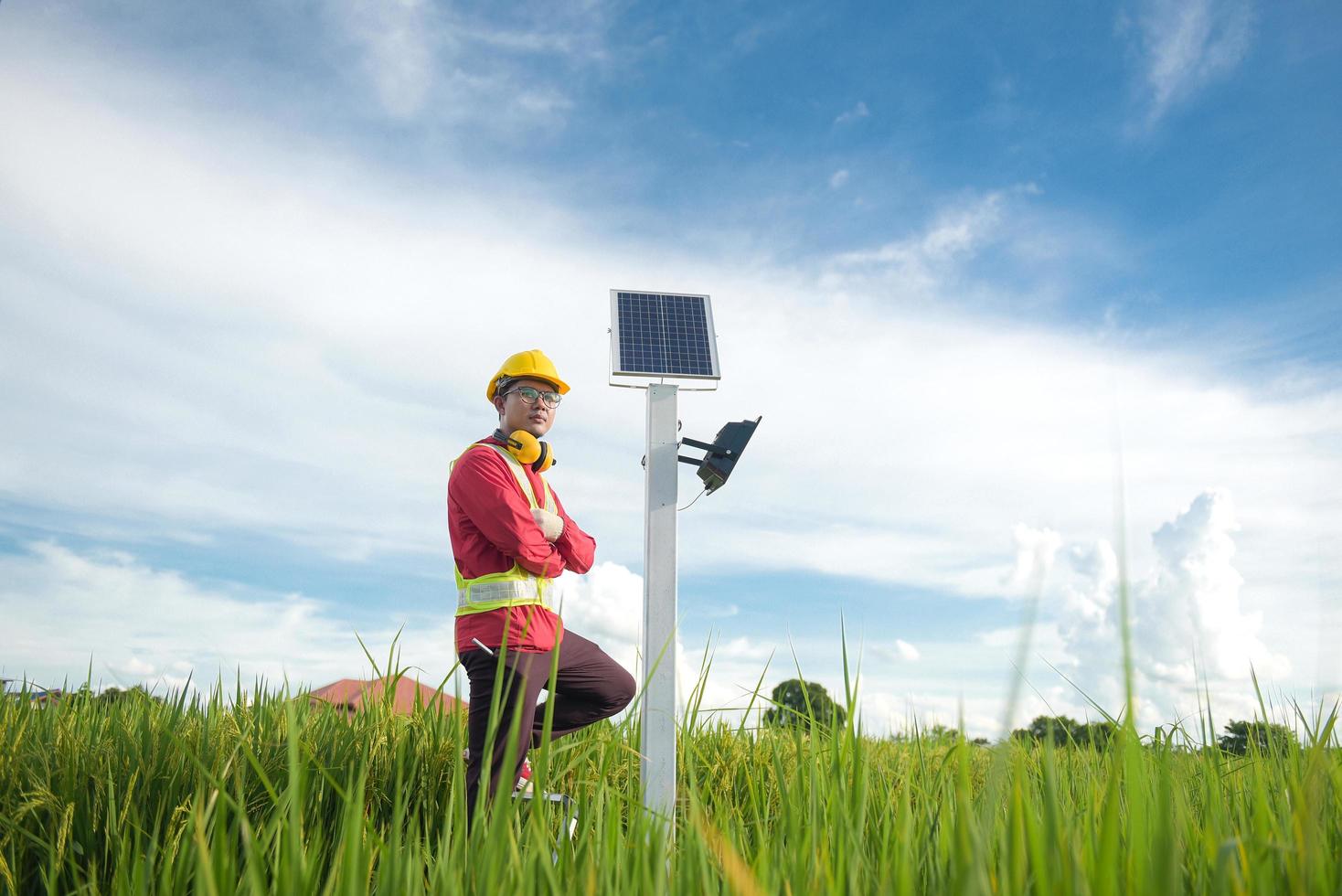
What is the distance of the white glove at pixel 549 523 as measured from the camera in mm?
4199

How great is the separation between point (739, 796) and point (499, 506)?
2398 mm

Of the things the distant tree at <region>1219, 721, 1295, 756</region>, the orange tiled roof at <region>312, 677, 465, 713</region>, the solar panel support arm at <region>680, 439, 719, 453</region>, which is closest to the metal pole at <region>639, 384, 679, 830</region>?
the solar panel support arm at <region>680, 439, 719, 453</region>

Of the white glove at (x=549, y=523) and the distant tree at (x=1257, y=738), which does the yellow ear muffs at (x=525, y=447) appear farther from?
the distant tree at (x=1257, y=738)

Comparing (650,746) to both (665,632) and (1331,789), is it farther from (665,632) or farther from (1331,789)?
(1331,789)

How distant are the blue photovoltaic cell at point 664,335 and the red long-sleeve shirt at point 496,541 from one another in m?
0.86

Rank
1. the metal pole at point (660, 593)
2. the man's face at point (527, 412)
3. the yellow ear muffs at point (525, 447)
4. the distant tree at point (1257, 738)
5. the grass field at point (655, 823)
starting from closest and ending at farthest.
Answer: the grass field at point (655, 823), the distant tree at point (1257, 738), the metal pole at point (660, 593), the yellow ear muffs at point (525, 447), the man's face at point (527, 412)

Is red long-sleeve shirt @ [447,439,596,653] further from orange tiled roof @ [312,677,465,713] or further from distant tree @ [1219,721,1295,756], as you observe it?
distant tree @ [1219,721,1295,756]

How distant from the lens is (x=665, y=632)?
14.4 feet

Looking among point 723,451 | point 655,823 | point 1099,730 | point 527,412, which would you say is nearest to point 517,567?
point 527,412

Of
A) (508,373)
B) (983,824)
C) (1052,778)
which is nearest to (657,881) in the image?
(983,824)

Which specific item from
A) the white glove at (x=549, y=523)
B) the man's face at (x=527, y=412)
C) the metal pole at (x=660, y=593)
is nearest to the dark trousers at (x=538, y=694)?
the metal pole at (x=660, y=593)

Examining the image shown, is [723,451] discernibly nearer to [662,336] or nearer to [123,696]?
[662,336]

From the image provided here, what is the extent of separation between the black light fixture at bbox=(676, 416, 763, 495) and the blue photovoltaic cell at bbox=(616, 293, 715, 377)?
333 millimetres

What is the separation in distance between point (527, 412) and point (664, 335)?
0.84 meters
